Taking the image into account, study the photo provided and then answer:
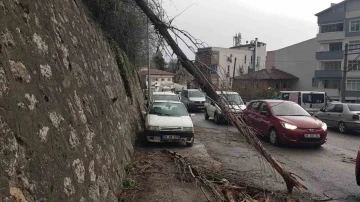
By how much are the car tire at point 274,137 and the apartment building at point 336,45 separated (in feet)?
132

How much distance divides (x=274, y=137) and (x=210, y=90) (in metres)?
4.96

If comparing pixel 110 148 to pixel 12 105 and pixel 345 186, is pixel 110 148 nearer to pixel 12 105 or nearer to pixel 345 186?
pixel 12 105

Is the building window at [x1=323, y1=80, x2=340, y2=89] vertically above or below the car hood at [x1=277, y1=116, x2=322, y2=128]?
above

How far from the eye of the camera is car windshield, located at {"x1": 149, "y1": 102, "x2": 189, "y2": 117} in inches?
473

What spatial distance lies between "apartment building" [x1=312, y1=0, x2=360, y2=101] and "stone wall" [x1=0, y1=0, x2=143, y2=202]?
48627mm

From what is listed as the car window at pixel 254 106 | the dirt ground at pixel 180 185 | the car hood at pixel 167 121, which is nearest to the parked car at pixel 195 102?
the car window at pixel 254 106

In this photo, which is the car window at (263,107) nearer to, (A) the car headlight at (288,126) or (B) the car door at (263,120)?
(B) the car door at (263,120)

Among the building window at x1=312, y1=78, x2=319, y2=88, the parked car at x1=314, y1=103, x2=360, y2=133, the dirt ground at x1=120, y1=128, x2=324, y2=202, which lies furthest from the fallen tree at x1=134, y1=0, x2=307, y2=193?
the building window at x1=312, y1=78, x2=319, y2=88

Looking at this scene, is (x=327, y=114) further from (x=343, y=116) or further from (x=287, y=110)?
(x=287, y=110)

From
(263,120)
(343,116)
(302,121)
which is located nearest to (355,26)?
(343,116)

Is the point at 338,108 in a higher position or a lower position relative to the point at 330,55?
lower

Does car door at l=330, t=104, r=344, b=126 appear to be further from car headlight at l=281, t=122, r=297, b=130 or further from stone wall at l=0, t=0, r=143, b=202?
stone wall at l=0, t=0, r=143, b=202

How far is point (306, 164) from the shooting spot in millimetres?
9000

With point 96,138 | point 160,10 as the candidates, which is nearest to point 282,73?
point 160,10
